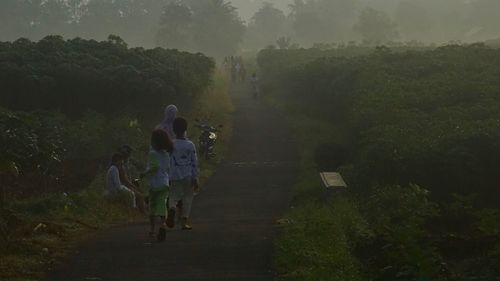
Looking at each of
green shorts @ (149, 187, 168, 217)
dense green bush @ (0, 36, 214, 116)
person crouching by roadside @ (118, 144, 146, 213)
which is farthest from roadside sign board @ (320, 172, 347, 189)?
dense green bush @ (0, 36, 214, 116)

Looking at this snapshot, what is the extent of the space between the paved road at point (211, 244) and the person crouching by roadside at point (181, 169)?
1.76 ft

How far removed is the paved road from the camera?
986 cm

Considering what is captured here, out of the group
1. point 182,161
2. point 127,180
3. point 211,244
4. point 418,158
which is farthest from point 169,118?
point 418,158

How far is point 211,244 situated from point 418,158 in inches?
266

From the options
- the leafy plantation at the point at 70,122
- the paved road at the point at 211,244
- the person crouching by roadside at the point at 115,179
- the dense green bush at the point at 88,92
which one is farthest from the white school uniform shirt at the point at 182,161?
the dense green bush at the point at 88,92

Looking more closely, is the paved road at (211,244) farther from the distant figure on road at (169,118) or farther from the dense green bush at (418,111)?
the dense green bush at (418,111)

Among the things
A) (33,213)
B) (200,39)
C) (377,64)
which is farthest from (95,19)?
(33,213)

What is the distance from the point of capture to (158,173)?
12.1 metres

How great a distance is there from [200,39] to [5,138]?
204 feet

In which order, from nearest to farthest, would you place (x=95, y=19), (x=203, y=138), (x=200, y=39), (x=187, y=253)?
1. (x=187, y=253)
2. (x=203, y=138)
3. (x=200, y=39)
4. (x=95, y=19)

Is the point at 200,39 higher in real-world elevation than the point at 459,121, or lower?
higher

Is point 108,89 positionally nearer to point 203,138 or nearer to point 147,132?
point 147,132

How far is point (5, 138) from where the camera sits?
53.6 ft

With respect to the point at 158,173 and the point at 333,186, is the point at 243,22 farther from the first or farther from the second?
the point at 158,173
